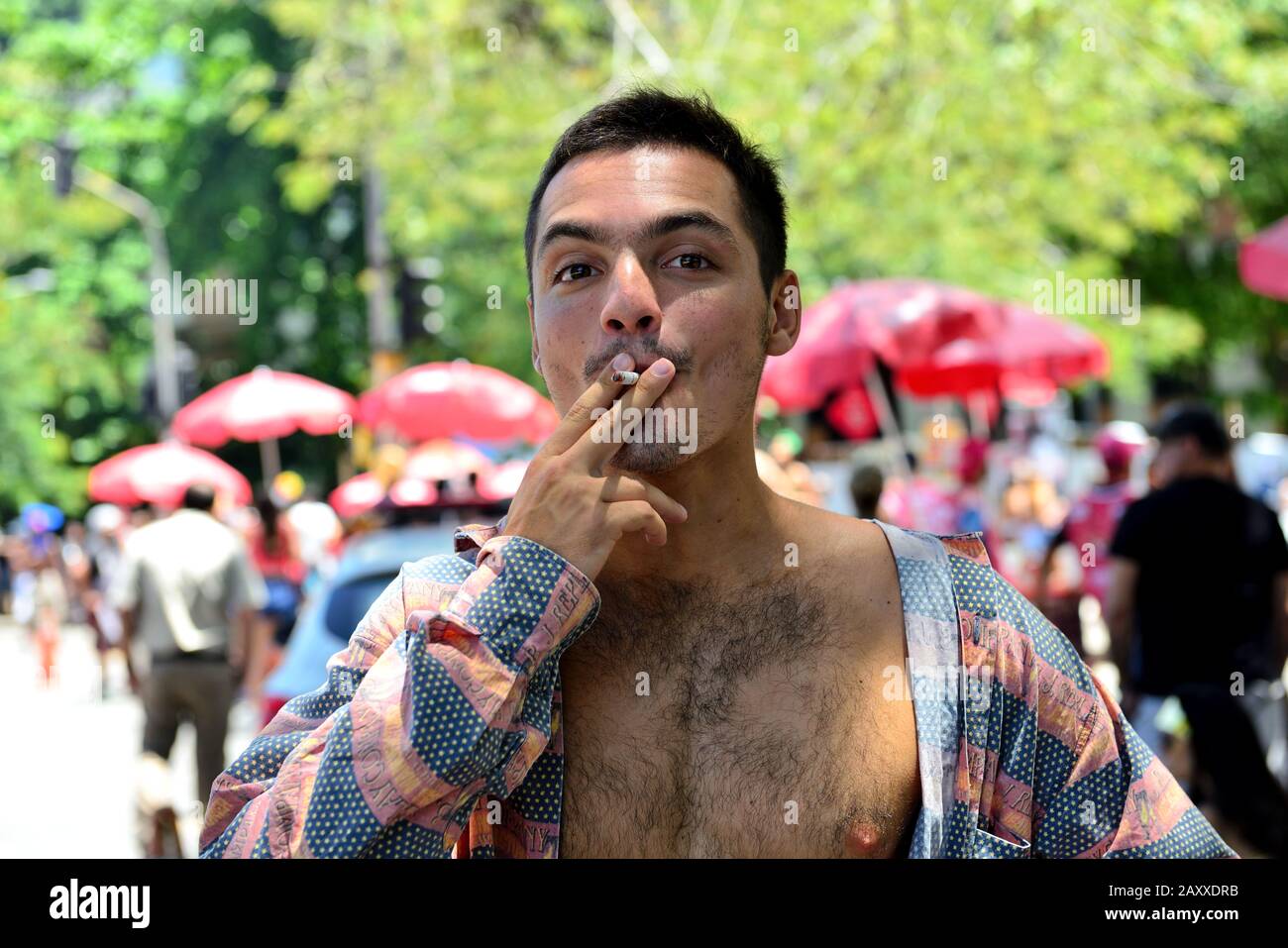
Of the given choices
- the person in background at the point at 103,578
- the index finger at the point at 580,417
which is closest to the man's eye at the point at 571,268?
the index finger at the point at 580,417

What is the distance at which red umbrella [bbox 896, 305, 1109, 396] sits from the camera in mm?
11906

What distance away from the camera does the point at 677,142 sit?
7.76ft

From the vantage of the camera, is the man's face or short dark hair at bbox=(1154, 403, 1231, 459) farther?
short dark hair at bbox=(1154, 403, 1231, 459)

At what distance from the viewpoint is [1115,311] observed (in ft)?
61.5

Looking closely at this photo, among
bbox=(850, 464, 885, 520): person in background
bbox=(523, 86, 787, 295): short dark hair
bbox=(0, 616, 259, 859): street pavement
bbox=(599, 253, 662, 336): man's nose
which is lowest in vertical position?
bbox=(0, 616, 259, 859): street pavement

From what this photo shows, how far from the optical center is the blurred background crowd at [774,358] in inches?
284

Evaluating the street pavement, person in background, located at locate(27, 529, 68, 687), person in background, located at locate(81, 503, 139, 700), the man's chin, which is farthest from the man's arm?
person in background, located at locate(27, 529, 68, 687)

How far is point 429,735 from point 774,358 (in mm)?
3454

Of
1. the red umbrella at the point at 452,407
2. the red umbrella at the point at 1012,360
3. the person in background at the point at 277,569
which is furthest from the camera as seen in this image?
the red umbrella at the point at 452,407

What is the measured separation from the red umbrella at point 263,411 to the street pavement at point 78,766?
2346 millimetres

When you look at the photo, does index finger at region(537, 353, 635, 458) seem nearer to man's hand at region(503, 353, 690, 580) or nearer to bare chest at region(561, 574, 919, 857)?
man's hand at region(503, 353, 690, 580)

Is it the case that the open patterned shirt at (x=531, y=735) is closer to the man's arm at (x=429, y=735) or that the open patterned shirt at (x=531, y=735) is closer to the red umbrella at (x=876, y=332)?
the man's arm at (x=429, y=735)

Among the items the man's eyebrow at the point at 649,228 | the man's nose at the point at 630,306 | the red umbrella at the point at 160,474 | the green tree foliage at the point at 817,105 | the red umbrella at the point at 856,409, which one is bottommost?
the man's nose at the point at 630,306

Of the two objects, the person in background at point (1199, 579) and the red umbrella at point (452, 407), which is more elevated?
the red umbrella at point (452, 407)
